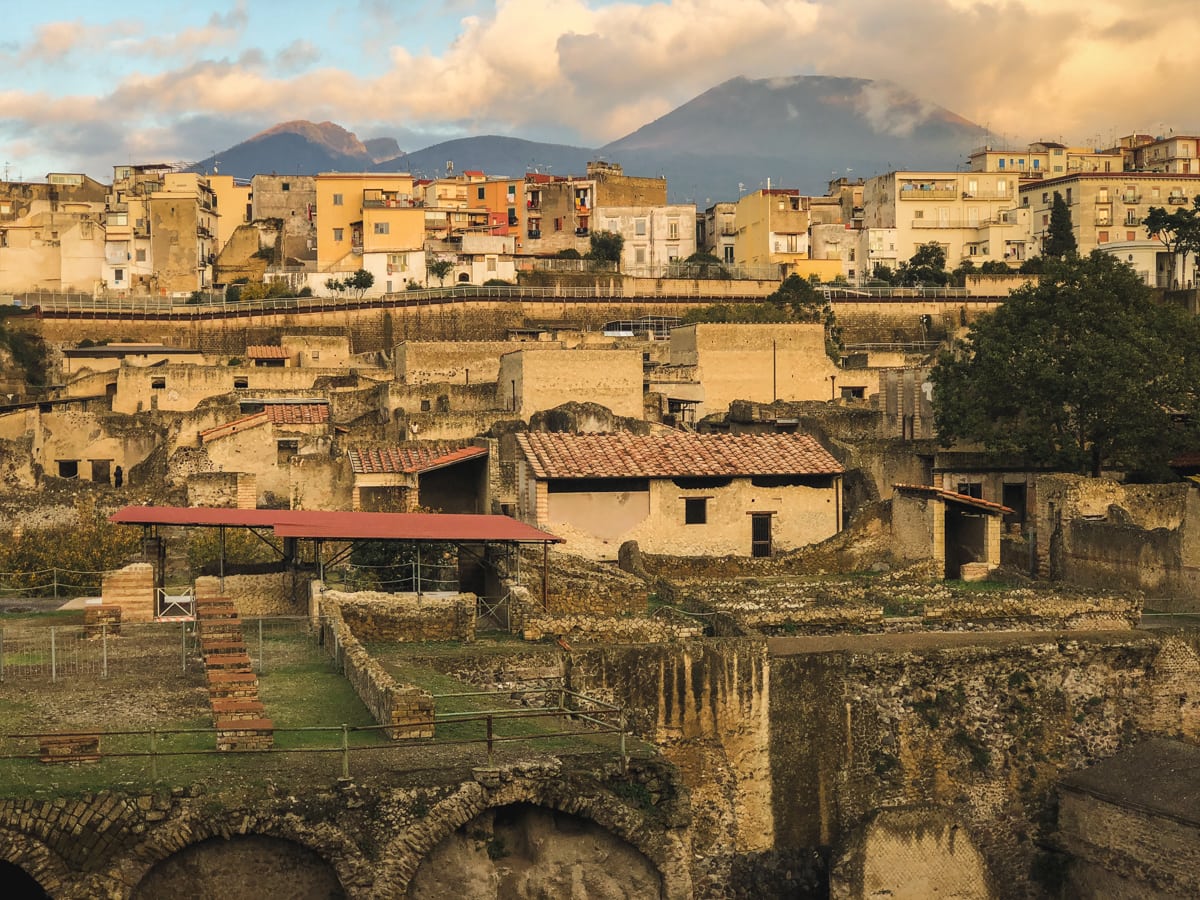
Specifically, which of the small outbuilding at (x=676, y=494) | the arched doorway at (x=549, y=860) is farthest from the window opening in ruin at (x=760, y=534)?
the arched doorway at (x=549, y=860)

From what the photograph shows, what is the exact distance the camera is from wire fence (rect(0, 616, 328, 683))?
1998 cm

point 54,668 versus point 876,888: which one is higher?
point 54,668

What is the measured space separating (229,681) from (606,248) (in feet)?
278

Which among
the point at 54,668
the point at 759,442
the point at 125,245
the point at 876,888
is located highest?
the point at 125,245

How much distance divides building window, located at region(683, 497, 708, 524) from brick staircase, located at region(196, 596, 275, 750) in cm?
1048

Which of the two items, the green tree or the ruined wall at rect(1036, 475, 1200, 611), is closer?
the ruined wall at rect(1036, 475, 1200, 611)

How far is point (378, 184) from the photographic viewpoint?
338 feet

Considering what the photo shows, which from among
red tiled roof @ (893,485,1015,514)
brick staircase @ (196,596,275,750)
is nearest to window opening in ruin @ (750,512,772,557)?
red tiled roof @ (893,485,1015,514)

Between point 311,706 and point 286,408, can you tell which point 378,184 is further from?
point 311,706

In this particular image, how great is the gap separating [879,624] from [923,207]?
85634mm

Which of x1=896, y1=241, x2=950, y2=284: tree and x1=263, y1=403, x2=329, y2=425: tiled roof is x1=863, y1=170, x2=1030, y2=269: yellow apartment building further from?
x1=263, y1=403, x2=329, y2=425: tiled roof

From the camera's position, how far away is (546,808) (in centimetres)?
1565

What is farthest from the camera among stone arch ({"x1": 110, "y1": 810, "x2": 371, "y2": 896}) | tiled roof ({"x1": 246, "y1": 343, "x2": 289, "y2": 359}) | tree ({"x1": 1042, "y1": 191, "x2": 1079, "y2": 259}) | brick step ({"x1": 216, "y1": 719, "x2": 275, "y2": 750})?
tree ({"x1": 1042, "y1": 191, "x2": 1079, "y2": 259})

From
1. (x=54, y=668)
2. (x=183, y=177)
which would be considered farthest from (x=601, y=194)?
(x=54, y=668)
